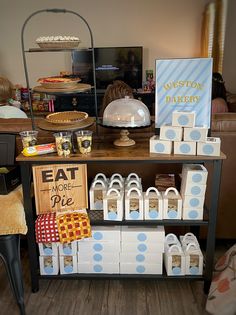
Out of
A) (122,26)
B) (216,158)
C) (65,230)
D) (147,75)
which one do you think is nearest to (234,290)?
(216,158)

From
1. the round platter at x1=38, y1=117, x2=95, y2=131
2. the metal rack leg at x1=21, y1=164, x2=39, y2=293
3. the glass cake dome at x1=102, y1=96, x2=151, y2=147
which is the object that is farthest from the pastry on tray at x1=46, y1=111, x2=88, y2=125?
the metal rack leg at x1=21, y1=164, x2=39, y2=293

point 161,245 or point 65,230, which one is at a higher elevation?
point 65,230

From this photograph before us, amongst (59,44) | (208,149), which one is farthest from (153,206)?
(59,44)

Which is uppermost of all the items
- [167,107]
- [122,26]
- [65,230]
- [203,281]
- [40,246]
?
[122,26]

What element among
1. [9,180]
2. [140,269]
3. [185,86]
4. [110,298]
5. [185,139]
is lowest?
[110,298]

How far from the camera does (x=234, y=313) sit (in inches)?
58.8

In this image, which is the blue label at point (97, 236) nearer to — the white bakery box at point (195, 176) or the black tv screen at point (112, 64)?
the white bakery box at point (195, 176)

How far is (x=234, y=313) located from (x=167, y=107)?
3.57ft

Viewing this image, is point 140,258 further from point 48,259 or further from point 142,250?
point 48,259

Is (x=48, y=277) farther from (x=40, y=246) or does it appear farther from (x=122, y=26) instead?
(x=122, y=26)

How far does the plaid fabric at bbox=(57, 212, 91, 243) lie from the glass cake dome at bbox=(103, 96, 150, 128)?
0.54m

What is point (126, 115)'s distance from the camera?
1.61m

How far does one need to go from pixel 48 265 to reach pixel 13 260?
272 mm

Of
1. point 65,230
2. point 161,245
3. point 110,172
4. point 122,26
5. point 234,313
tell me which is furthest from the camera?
point 122,26
